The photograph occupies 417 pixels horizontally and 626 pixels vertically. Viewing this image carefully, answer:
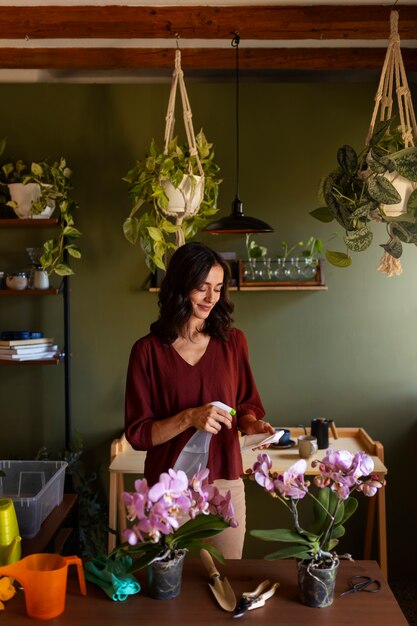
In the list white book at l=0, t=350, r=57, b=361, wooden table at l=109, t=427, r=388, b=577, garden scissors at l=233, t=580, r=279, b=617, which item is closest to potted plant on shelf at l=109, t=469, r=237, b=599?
garden scissors at l=233, t=580, r=279, b=617

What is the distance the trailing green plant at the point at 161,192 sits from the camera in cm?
308

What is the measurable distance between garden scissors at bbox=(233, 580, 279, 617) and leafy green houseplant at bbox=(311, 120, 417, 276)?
1.10m

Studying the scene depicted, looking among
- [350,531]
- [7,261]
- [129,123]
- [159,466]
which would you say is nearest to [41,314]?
[7,261]

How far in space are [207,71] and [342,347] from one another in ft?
5.63

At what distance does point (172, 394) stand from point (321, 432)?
1.43m

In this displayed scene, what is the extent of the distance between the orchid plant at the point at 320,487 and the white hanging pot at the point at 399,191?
3.05 feet

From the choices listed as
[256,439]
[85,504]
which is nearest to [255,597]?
[256,439]

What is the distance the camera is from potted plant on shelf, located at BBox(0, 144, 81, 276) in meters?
3.44

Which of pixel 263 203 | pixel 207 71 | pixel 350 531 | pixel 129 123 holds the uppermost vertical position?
pixel 207 71

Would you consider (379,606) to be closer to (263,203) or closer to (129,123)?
(263,203)

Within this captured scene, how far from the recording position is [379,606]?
165 centimetres

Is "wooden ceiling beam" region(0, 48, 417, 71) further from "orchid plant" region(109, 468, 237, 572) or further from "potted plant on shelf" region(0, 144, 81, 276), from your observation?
"orchid plant" region(109, 468, 237, 572)

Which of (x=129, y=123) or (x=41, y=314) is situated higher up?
(x=129, y=123)

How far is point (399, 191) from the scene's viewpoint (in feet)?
7.46
